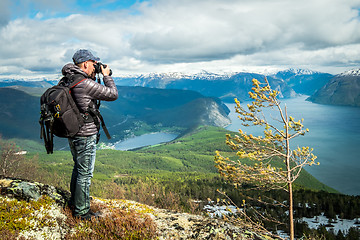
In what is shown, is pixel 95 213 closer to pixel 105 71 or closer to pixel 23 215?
pixel 23 215

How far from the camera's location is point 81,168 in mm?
5531

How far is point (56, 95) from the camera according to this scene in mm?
4789

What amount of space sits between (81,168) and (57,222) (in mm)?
1447

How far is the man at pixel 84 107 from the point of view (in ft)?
16.9

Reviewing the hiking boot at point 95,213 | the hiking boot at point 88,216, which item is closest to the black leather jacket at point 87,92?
the hiking boot at point 88,216

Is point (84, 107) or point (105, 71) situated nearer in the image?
point (84, 107)

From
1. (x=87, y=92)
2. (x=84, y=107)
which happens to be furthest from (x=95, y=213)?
(x=87, y=92)

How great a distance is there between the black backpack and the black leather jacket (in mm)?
97

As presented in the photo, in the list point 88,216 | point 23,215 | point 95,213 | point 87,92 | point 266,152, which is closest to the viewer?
point 87,92

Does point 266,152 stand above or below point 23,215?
above

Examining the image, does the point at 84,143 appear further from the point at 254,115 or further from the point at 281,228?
the point at 281,228

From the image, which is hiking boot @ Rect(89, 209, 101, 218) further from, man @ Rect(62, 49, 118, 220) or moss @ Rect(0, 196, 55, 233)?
moss @ Rect(0, 196, 55, 233)

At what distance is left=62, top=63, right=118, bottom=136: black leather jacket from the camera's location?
5.10 metres

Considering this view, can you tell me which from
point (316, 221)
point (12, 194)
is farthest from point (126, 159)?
point (12, 194)
